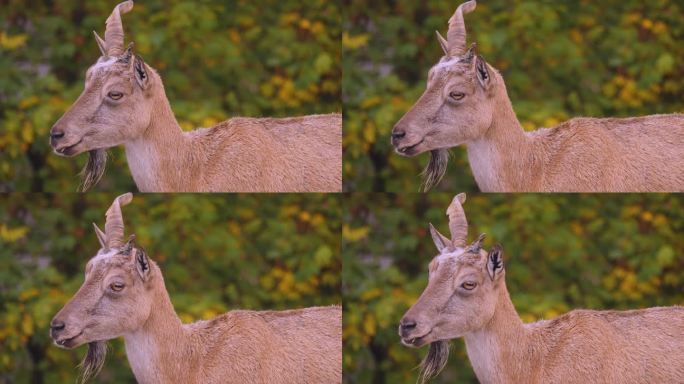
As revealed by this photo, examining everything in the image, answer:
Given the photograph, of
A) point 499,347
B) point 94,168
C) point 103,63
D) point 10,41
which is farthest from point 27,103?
point 499,347

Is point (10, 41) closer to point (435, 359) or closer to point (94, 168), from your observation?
point (94, 168)

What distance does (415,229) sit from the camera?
10594mm

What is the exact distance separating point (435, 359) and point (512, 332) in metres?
0.60

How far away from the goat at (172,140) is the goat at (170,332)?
1.52 ft

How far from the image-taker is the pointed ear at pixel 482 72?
984 centimetres

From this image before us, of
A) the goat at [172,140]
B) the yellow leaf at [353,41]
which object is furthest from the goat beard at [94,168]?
the yellow leaf at [353,41]

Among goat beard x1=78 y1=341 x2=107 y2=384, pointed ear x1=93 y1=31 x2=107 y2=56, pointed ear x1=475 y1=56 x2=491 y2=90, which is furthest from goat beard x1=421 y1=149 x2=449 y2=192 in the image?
goat beard x1=78 y1=341 x2=107 y2=384

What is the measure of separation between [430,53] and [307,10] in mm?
1059

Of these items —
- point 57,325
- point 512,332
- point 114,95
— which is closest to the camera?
point 57,325

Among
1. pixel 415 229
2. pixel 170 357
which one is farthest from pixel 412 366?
pixel 170 357

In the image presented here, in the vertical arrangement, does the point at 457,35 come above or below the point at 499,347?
above

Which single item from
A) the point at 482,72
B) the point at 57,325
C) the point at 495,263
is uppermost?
the point at 482,72

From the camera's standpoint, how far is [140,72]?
984 centimetres

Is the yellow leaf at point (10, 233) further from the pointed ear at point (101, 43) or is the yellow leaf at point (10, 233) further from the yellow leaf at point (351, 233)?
the yellow leaf at point (351, 233)
